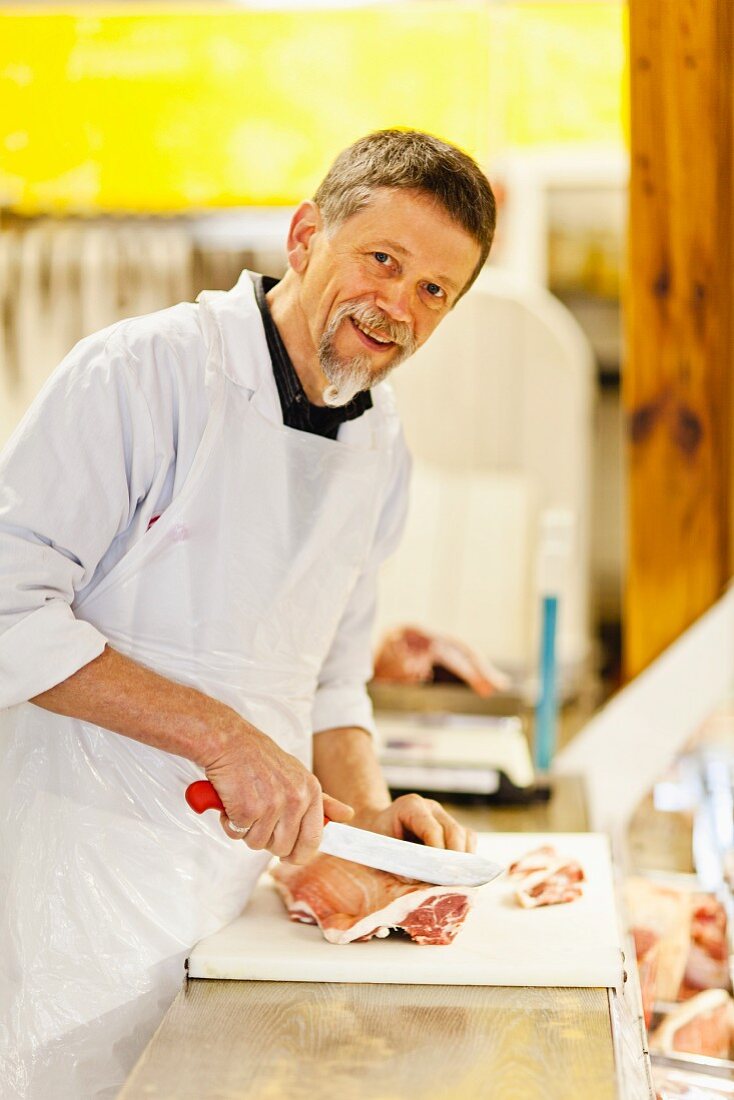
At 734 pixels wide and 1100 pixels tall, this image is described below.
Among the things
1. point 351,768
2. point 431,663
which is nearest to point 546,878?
point 351,768

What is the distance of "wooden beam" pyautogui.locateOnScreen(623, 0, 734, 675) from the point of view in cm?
211

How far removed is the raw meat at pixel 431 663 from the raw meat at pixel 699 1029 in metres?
1.09

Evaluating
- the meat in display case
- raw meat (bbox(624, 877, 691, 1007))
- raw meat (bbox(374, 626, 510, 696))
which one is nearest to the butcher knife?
the meat in display case

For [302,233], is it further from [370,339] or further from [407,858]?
[407,858]

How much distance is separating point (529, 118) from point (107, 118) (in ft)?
5.30

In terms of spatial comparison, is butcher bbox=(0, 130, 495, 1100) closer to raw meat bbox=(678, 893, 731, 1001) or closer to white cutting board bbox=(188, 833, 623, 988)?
white cutting board bbox=(188, 833, 623, 988)

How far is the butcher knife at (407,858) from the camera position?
1.40 metres

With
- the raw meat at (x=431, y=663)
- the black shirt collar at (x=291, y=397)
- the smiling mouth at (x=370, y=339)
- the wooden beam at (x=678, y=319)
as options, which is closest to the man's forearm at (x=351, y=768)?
the black shirt collar at (x=291, y=397)

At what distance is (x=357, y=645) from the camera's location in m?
1.79

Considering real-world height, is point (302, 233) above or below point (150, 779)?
above

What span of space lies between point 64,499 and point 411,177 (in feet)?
1.74

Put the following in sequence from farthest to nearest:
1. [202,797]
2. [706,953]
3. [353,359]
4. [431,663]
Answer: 1. [431,663]
2. [706,953]
3. [353,359]
4. [202,797]

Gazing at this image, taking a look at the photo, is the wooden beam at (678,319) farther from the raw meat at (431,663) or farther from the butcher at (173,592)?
the butcher at (173,592)

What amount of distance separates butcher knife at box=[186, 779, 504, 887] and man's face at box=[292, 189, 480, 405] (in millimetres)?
514
